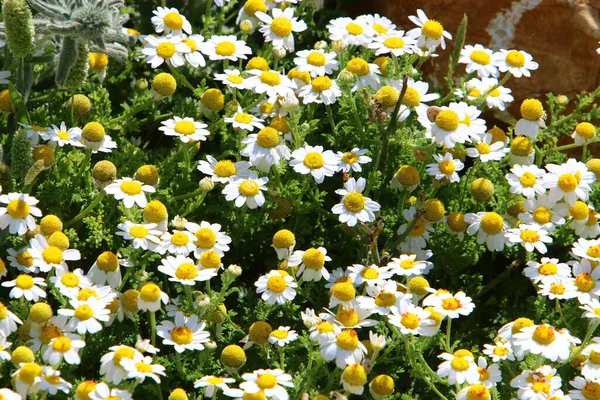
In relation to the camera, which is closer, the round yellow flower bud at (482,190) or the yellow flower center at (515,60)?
the round yellow flower bud at (482,190)

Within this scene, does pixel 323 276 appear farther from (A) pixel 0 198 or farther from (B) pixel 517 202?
(A) pixel 0 198

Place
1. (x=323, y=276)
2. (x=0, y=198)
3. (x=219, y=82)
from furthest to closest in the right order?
(x=219, y=82), (x=323, y=276), (x=0, y=198)

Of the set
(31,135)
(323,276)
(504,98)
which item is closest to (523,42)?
(504,98)

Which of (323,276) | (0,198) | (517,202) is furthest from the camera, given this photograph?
(517,202)

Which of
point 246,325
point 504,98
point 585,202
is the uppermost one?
point 504,98

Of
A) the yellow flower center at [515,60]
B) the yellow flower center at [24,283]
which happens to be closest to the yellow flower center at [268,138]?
the yellow flower center at [24,283]

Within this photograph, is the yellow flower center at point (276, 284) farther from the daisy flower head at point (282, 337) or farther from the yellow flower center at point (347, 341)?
the yellow flower center at point (347, 341)
